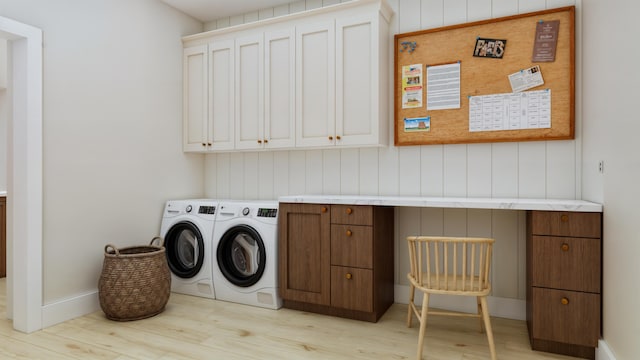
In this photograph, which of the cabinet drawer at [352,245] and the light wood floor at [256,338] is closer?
the light wood floor at [256,338]

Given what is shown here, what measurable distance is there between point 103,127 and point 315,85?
1.62 metres

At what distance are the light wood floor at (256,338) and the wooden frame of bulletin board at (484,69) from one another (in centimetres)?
128

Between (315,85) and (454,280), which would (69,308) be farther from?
(454,280)

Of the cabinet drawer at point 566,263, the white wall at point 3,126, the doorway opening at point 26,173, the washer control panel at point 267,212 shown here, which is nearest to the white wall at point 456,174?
the washer control panel at point 267,212

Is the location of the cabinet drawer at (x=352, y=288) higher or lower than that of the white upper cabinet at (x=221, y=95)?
lower

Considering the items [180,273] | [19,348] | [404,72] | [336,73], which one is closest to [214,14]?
[336,73]

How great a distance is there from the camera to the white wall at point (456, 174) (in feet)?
8.46

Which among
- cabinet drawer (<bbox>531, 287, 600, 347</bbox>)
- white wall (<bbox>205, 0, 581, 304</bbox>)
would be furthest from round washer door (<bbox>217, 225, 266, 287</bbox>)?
cabinet drawer (<bbox>531, 287, 600, 347</bbox>)

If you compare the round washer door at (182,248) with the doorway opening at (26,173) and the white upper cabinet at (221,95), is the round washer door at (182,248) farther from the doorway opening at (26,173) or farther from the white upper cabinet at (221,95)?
the doorway opening at (26,173)

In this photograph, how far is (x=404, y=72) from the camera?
2932mm

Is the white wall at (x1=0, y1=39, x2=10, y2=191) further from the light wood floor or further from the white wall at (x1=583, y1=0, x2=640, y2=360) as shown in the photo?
the white wall at (x1=583, y1=0, x2=640, y2=360)

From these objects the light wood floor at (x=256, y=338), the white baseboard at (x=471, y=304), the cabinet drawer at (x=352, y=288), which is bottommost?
the light wood floor at (x=256, y=338)

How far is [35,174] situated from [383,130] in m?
2.34

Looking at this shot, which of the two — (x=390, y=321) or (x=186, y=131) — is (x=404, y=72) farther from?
(x=186, y=131)
